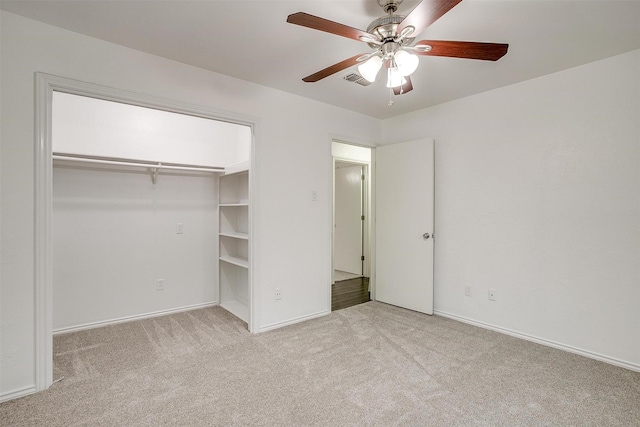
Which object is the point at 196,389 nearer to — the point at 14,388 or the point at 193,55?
the point at 14,388

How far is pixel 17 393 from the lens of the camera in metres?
2.00

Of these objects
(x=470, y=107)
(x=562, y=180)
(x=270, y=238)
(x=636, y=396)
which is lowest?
(x=636, y=396)

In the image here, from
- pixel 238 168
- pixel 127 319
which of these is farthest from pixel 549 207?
pixel 127 319

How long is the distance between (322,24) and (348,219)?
15.3ft

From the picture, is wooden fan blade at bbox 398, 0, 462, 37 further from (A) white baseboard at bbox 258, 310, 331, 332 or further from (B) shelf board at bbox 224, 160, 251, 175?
(A) white baseboard at bbox 258, 310, 331, 332

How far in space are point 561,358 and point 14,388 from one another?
4.01 m

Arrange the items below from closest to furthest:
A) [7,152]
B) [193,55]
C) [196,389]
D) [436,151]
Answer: [7,152] < [196,389] < [193,55] < [436,151]

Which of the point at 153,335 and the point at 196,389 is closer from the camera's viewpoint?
the point at 196,389

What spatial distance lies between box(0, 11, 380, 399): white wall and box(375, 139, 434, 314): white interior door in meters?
0.54

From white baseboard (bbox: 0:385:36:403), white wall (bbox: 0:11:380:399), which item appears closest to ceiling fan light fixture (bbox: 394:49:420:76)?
white wall (bbox: 0:11:380:399)

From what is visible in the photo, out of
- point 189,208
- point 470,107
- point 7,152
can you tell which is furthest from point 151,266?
point 470,107

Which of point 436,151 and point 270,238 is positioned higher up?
point 436,151

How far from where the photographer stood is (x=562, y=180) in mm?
2754

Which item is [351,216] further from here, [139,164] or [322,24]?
[322,24]
